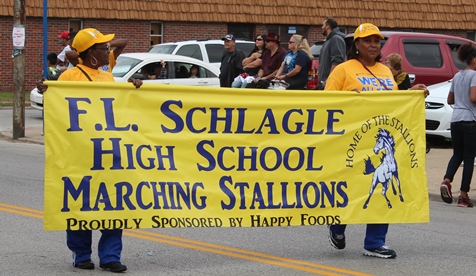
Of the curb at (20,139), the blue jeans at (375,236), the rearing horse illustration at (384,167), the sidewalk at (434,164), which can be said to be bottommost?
the curb at (20,139)

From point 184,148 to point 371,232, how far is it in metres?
1.73

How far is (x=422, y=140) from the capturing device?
27.0 ft

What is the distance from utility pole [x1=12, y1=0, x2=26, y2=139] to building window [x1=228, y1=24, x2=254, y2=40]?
16076 millimetres

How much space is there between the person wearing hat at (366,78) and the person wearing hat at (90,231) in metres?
1.76

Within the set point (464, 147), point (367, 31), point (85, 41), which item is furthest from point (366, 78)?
point (464, 147)

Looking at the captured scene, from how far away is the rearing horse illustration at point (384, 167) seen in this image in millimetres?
8086

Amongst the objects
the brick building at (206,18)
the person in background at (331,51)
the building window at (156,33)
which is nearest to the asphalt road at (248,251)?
the person in background at (331,51)

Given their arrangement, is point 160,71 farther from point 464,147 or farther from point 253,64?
point 464,147

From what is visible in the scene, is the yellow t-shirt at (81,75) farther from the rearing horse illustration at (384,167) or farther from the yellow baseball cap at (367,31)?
the rearing horse illustration at (384,167)

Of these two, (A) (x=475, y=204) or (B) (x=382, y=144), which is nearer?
(B) (x=382, y=144)

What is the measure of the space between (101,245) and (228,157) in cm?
119

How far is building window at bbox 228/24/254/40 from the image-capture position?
34062 millimetres

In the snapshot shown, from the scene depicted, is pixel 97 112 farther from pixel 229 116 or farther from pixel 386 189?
pixel 386 189

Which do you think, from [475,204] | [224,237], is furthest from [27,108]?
[224,237]
